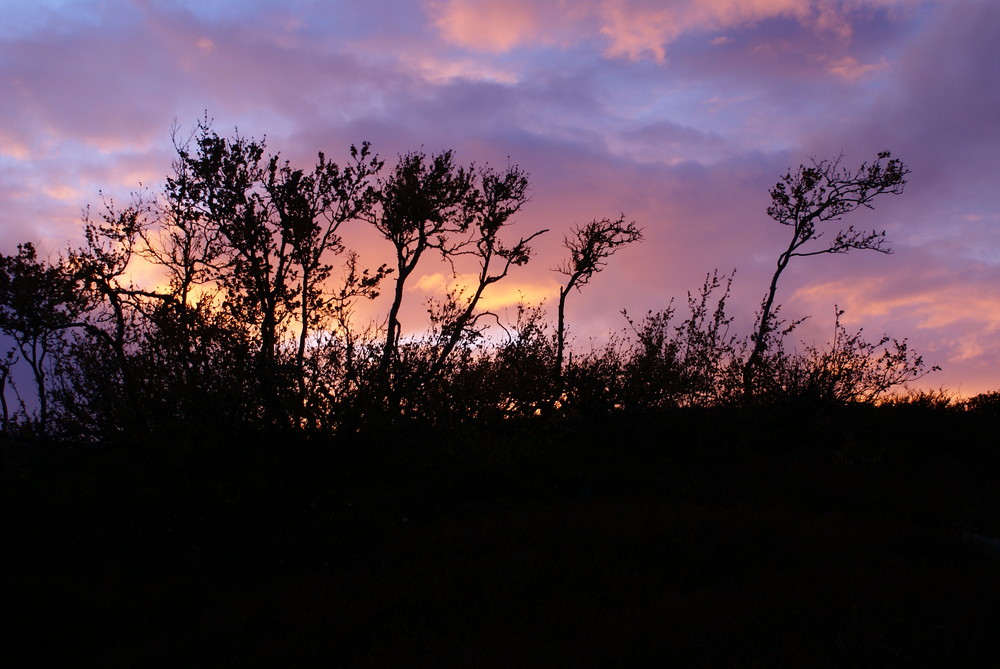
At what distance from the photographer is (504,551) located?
8070mm

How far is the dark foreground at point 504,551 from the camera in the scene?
5.77 m

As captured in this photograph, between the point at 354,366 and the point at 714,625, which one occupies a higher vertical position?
the point at 354,366

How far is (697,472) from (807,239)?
13.1 m

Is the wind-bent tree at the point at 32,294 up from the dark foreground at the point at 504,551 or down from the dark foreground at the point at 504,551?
up

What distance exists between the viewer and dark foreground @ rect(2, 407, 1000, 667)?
227 inches

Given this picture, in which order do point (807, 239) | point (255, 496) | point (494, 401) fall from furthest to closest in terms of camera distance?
point (807, 239)
point (494, 401)
point (255, 496)

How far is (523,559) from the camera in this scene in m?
7.63

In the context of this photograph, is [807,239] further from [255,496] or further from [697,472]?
[255,496]

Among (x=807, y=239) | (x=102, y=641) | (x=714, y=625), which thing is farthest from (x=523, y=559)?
(x=807, y=239)

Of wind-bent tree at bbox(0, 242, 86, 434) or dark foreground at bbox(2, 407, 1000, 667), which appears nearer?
dark foreground at bbox(2, 407, 1000, 667)

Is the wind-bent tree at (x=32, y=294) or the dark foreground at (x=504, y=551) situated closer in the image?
the dark foreground at (x=504, y=551)

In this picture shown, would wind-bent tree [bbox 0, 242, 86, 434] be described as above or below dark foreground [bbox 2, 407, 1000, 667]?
above

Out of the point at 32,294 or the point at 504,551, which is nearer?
the point at 504,551

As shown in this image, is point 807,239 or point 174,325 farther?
point 807,239
